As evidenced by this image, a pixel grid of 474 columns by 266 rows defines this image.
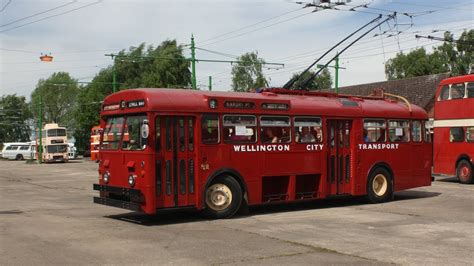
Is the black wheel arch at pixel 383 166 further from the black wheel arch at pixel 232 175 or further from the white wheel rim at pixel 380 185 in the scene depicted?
the black wheel arch at pixel 232 175

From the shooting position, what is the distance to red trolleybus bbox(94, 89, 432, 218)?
11.3m

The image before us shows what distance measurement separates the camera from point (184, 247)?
28.7 feet

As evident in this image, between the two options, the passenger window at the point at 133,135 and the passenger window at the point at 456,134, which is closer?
the passenger window at the point at 133,135

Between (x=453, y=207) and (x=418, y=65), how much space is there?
187 ft

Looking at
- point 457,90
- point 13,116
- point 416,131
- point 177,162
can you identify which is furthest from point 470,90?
point 13,116

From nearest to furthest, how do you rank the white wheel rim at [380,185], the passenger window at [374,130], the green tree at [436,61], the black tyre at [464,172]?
the passenger window at [374,130] → the white wheel rim at [380,185] → the black tyre at [464,172] → the green tree at [436,61]

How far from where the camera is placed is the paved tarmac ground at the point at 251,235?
797 centimetres

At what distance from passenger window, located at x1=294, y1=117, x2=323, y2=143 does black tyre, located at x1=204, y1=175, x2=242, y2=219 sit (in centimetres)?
225

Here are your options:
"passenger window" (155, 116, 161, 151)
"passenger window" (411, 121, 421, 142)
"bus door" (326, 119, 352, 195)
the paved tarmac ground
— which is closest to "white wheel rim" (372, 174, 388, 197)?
the paved tarmac ground

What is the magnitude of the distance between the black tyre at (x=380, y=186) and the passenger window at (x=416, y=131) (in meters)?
1.60

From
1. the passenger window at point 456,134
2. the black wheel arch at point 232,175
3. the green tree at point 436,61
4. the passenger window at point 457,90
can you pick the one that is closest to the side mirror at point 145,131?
the black wheel arch at point 232,175

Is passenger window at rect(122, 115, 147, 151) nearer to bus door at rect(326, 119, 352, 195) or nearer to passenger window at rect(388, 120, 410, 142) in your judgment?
bus door at rect(326, 119, 352, 195)

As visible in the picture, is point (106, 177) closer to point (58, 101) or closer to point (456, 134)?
point (456, 134)

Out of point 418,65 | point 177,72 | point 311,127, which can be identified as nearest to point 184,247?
point 311,127
